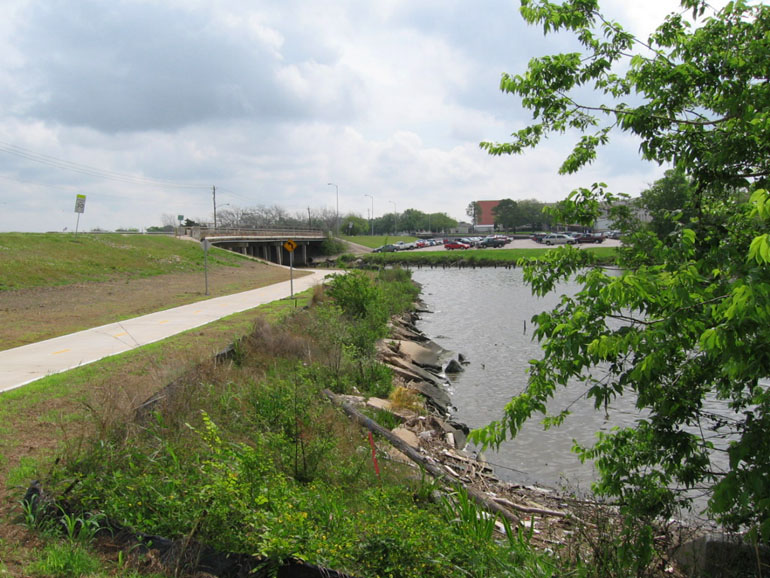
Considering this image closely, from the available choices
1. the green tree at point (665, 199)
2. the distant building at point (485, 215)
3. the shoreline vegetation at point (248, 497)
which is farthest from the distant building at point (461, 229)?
the green tree at point (665, 199)

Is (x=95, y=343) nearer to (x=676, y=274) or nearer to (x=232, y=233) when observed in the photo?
(x=676, y=274)

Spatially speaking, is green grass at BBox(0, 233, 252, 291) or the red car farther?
the red car

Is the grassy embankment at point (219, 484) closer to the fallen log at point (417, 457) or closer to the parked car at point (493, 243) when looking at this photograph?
the fallen log at point (417, 457)

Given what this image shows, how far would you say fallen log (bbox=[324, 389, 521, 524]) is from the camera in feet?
24.2

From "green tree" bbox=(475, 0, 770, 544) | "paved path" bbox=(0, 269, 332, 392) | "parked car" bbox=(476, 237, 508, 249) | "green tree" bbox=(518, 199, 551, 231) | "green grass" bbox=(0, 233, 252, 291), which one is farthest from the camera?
"green tree" bbox=(518, 199, 551, 231)

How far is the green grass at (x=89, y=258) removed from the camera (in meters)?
31.3

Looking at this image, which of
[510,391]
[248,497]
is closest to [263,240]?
[510,391]

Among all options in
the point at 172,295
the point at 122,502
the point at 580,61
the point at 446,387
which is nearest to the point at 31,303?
the point at 172,295

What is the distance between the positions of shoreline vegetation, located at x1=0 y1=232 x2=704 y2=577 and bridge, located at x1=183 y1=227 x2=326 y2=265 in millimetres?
44631

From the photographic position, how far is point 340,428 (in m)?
8.70

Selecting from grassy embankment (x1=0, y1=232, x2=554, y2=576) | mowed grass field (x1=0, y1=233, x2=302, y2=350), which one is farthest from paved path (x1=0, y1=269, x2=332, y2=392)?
grassy embankment (x1=0, y1=232, x2=554, y2=576)

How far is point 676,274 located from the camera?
12.7 ft

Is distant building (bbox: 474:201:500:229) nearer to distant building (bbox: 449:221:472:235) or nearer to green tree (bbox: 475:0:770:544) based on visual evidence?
distant building (bbox: 449:221:472:235)

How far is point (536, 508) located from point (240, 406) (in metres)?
4.42
